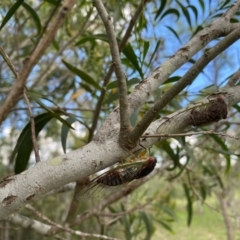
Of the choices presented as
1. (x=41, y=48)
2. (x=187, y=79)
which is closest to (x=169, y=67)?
(x=187, y=79)

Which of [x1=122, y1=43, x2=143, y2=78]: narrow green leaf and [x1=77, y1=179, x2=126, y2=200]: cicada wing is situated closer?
[x1=77, y1=179, x2=126, y2=200]: cicada wing

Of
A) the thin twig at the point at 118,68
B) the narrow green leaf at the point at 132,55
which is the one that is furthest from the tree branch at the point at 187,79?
the narrow green leaf at the point at 132,55

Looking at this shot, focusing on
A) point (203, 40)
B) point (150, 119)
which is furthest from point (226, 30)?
point (150, 119)

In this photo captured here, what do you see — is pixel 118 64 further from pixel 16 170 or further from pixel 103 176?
pixel 16 170

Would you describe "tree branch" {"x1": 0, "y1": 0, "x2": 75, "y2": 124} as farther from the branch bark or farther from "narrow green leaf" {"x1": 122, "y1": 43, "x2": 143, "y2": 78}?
"narrow green leaf" {"x1": 122, "y1": 43, "x2": 143, "y2": 78}

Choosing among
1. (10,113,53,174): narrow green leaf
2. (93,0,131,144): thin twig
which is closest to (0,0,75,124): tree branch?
(93,0,131,144): thin twig

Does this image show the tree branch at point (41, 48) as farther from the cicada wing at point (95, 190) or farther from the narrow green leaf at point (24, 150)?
the narrow green leaf at point (24, 150)
